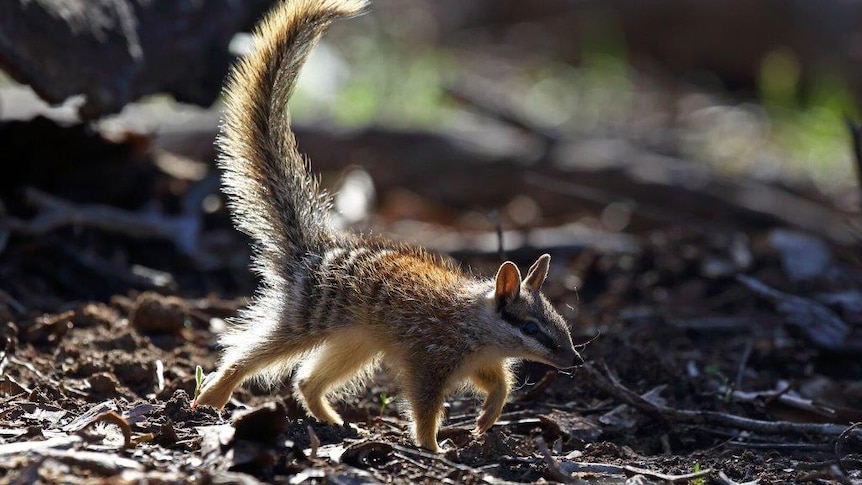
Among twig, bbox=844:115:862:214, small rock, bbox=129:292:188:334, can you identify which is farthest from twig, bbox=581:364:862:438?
small rock, bbox=129:292:188:334

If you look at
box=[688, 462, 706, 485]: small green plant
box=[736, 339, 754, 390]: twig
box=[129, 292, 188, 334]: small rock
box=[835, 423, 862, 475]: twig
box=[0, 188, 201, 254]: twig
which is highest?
box=[0, 188, 201, 254]: twig

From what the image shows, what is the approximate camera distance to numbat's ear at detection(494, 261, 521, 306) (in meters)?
4.96

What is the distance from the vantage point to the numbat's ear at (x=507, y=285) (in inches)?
195

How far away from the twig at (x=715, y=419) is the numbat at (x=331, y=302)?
1.54ft

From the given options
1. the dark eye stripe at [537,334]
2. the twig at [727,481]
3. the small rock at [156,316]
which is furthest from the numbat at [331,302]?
the twig at [727,481]

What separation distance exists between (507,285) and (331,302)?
85 centimetres

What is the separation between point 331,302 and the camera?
502cm

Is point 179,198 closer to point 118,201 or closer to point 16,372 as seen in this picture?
point 118,201

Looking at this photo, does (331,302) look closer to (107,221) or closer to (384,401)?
(384,401)

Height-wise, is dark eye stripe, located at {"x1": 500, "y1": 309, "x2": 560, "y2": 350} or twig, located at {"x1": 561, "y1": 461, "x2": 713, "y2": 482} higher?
dark eye stripe, located at {"x1": 500, "y1": 309, "x2": 560, "y2": 350}

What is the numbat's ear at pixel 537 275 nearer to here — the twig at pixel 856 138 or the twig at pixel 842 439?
Result: the twig at pixel 842 439

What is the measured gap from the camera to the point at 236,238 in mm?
7641

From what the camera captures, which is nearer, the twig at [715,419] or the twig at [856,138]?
the twig at [715,419]

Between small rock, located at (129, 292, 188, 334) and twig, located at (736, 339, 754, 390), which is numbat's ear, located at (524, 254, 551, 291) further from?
small rock, located at (129, 292, 188, 334)
